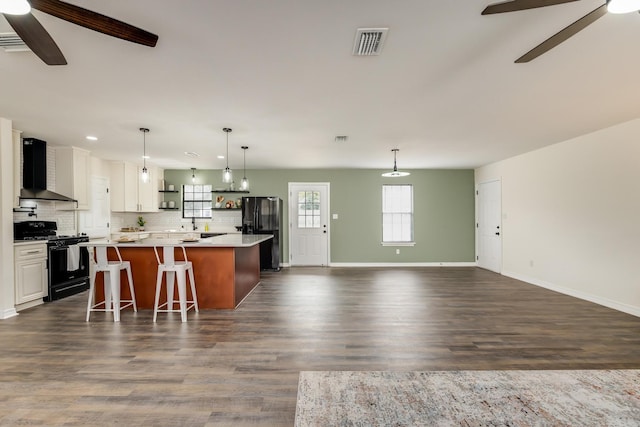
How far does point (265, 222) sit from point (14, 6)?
20.1 feet

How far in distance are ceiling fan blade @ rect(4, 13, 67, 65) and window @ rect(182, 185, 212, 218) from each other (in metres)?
6.17

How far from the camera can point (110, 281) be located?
13.6 feet

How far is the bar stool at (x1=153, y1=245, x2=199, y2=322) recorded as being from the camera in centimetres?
Result: 386

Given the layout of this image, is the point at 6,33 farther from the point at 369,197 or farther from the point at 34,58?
the point at 369,197

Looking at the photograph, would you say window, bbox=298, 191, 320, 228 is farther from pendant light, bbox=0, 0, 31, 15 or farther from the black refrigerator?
pendant light, bbox=0, 0, 31, 15

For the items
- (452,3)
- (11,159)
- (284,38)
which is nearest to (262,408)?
(284,38)

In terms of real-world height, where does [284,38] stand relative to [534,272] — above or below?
above

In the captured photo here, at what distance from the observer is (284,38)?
87.5 inches

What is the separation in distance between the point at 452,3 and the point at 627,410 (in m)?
2.03

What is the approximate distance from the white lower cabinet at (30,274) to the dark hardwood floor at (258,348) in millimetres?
197

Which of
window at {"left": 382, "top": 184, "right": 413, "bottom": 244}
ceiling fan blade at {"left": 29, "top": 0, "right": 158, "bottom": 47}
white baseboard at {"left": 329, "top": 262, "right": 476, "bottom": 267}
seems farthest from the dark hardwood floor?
window at {"left": 382, "top": 184, "right": 413, "bottom": 244}

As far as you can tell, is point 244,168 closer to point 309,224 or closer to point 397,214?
point 309,224

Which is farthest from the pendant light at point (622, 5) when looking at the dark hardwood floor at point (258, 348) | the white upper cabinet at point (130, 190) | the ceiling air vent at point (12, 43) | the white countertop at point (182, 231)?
the white upper cabinet at point (130, 190)

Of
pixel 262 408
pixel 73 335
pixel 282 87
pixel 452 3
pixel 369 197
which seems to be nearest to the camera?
pixel 452 3
